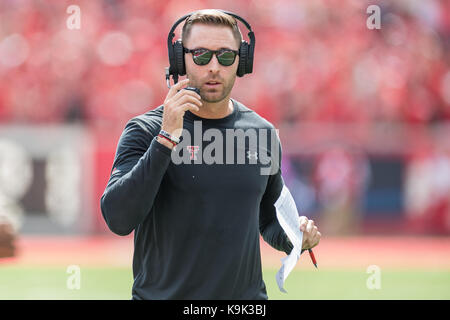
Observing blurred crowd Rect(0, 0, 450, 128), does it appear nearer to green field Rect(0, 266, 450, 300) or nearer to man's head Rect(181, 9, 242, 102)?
green field Rect(0, 266, 450, 300)

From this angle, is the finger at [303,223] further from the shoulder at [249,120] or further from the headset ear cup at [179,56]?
the headset ear cup at [179,56]

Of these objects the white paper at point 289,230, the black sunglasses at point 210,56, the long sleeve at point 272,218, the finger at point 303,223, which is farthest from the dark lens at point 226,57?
the finger at point 303,223

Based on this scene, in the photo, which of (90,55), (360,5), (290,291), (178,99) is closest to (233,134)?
(178,99)

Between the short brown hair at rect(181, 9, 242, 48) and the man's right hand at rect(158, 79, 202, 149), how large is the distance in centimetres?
45

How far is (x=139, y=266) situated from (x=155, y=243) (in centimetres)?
15

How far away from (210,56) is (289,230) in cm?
80

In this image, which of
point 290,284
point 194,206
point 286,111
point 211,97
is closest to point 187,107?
point 211,97

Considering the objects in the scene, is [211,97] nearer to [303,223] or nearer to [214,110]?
[214,110]

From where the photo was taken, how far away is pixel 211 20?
2.98m

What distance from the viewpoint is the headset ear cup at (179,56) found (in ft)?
10.0

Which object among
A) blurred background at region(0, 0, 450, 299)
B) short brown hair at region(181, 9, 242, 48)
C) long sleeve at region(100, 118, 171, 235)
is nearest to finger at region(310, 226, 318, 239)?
long sleeve at region(100, 118, 171, 235)

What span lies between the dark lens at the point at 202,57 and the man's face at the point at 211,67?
15 mm

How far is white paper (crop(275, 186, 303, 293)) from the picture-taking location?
2.96m

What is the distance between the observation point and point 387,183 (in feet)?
38.7
